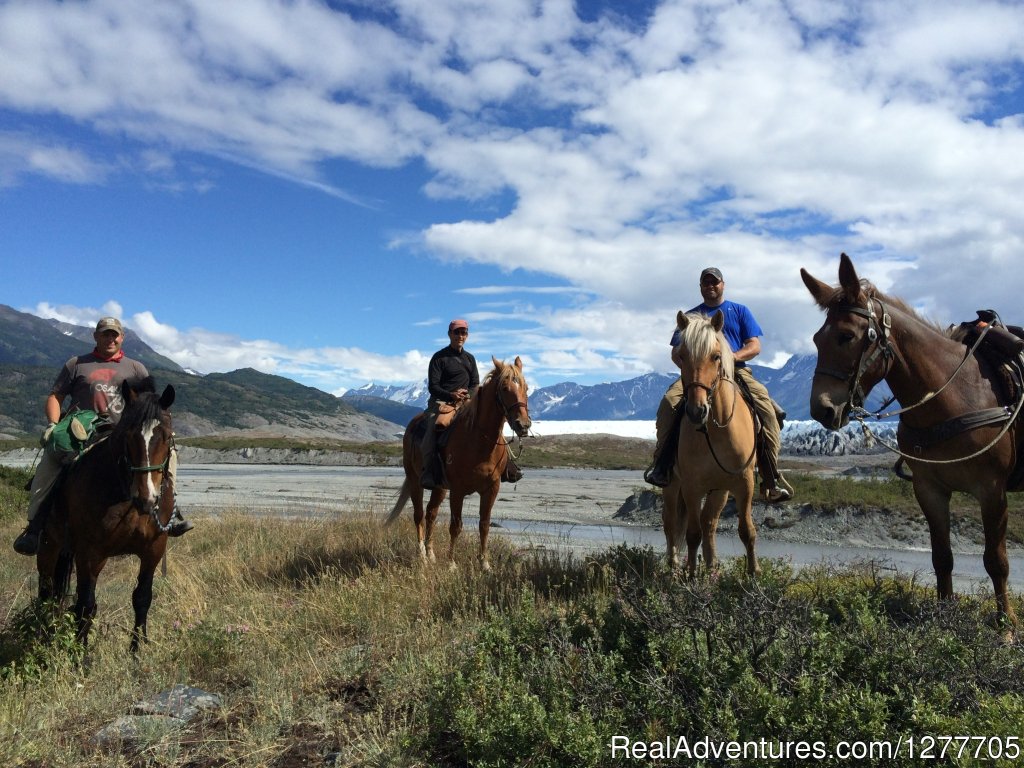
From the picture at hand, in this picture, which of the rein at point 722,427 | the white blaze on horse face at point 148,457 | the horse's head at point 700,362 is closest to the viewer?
the white blaze on horse face at point 148,457

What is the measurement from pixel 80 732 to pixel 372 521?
7.42 m

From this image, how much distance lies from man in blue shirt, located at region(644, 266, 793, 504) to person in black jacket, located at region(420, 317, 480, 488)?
313 centimetres

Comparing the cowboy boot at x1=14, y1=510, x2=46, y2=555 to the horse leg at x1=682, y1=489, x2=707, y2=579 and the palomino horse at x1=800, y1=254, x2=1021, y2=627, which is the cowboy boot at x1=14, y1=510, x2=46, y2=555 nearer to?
the horse leg at x1=682, y1=489, x2=707, y2=579

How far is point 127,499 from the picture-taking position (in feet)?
19.2

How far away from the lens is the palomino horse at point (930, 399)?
5.34m

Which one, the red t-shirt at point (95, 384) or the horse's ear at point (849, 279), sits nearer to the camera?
the horse's ear at point (849, 279)

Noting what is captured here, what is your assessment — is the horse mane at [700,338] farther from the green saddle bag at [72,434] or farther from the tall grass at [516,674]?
the green saddle bag at [72,434]

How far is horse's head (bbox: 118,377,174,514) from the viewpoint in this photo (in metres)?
5.60

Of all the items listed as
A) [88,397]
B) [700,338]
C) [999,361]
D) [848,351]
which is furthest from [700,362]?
[88,397]

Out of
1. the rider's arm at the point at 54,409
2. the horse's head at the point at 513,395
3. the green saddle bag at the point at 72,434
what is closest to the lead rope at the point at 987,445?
the horse's head at the point at 513,395

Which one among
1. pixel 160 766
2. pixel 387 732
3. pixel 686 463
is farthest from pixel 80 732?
pixel 686 463

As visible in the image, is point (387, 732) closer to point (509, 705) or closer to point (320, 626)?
point (509, 705)

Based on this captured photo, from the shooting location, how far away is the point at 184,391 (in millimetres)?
189875

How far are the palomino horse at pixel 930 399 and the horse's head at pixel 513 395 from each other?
3.97 m
